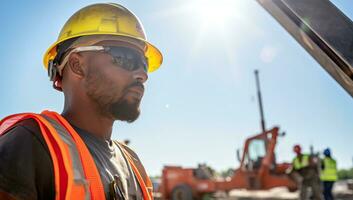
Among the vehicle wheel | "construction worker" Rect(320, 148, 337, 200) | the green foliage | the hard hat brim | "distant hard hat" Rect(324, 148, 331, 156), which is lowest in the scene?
the green foliage

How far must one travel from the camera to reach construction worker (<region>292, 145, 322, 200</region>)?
1059 cm

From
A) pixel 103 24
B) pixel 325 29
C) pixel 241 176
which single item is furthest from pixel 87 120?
pixel 241 176

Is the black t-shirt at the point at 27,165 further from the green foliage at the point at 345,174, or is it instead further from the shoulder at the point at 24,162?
the green foliage at the point at 345,174

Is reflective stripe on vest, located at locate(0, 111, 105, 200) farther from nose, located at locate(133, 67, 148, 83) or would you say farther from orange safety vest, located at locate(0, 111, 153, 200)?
nose, located at locate(133, 67, 148, 83)

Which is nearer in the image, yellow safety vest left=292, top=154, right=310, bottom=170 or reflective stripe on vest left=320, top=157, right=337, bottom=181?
reflective stripe on vest left=320, top=157, right=337, bottom=181

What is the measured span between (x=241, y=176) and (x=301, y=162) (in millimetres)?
4328

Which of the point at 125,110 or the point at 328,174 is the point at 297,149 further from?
the point at 125,110

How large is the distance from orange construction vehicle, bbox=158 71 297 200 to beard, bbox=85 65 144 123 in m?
13.0

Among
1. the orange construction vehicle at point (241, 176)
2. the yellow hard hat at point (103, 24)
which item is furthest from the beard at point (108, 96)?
the orange construction vehicle at point (241, 176)

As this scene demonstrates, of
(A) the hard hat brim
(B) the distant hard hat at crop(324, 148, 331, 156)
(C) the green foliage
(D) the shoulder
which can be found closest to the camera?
(D) the shoulder

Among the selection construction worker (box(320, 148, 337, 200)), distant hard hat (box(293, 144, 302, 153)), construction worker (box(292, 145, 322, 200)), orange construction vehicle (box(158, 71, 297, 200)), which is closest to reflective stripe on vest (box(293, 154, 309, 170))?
construction worker (box(292, 145, 322, 200))

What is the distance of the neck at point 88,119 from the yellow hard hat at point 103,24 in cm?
40

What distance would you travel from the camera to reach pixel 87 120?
1947mm

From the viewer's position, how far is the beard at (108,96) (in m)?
1.98
